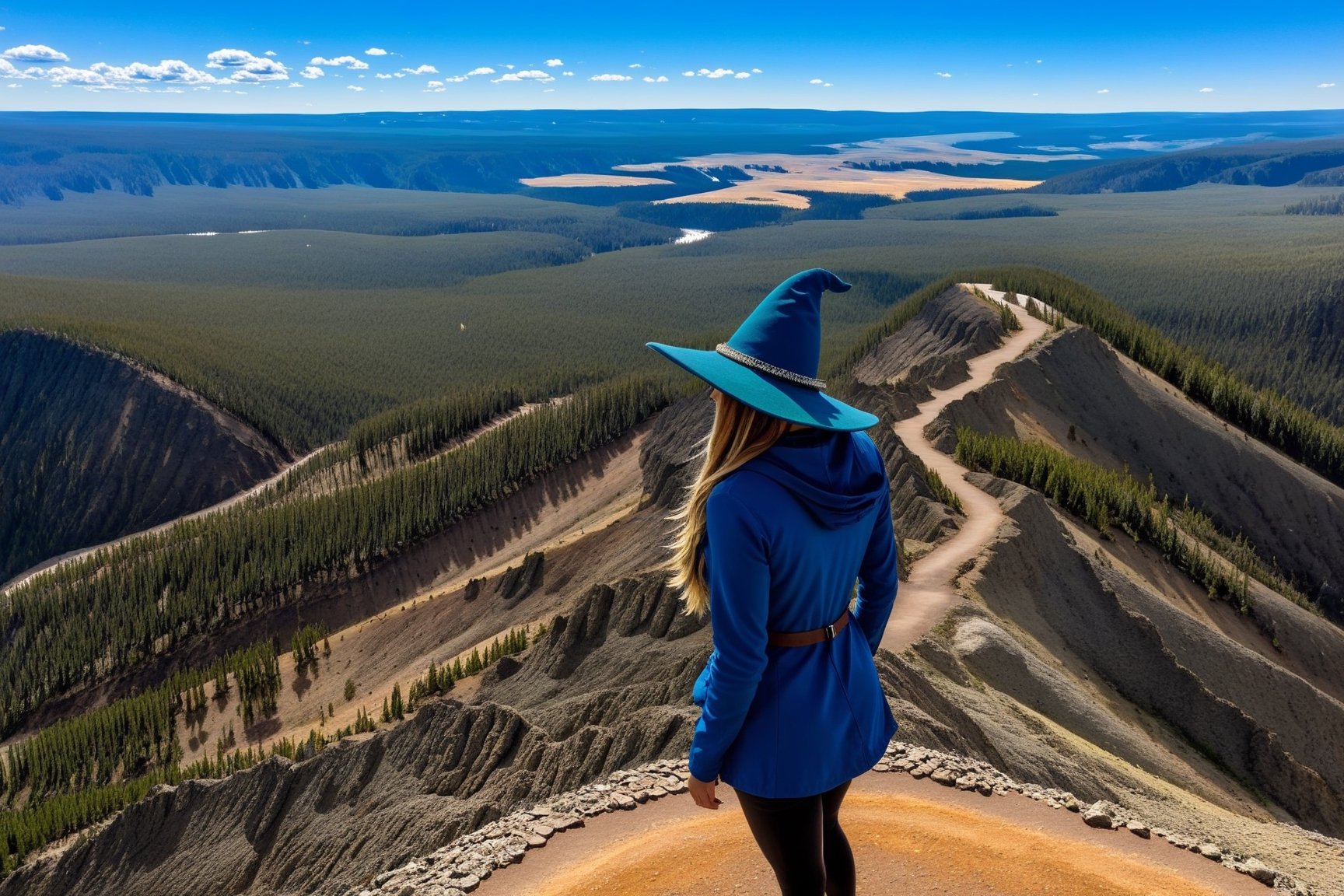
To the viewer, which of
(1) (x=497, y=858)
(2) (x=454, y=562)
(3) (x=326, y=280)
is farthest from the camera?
(3) (x=326, y=280)

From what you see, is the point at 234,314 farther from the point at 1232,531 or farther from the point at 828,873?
the point at 828,873

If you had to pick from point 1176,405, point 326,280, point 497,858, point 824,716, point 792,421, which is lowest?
point 326,280

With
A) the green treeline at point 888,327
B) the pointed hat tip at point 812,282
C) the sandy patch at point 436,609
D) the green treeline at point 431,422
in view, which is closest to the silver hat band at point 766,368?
the pointed hat tip at point 812,282

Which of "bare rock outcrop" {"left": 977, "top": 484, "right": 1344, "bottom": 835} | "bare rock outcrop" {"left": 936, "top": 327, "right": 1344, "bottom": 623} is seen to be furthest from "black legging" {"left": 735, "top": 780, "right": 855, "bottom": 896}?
"bare rock outcrop" {"left": 936, "top": 327, "right": 1344, "bottom": 623}

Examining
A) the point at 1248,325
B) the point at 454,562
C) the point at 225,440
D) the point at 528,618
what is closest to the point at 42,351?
the point at 225,440

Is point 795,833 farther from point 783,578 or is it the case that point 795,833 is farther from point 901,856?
point 901,856

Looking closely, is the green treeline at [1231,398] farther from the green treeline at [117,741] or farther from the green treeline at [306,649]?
the green treeline at [117,741]

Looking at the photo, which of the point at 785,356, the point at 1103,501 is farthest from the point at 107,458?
the point at 785,356
